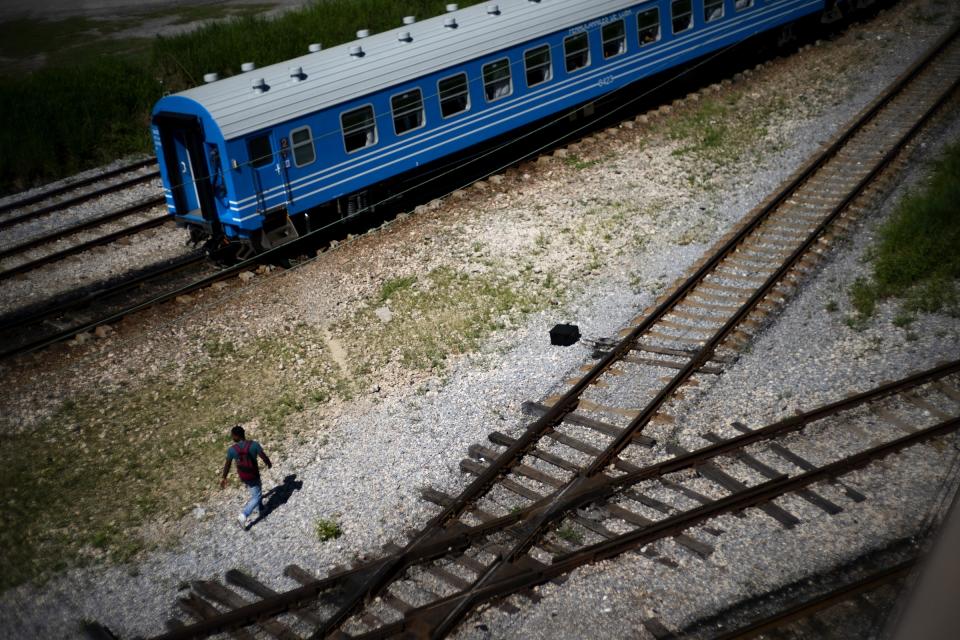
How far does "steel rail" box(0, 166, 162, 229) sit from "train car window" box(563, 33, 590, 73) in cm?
949

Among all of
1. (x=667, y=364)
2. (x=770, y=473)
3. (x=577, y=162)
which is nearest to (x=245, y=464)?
A: (x=667, y=364)

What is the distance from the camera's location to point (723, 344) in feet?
41.0

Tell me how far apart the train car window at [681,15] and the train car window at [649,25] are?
1.73 feet

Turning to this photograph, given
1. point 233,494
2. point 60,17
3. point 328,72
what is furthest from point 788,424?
point 60,17

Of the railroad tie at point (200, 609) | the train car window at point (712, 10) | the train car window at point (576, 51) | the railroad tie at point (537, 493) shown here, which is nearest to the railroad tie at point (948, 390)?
the railroad tie at point (537, 493)

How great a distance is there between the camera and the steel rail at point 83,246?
16.6m

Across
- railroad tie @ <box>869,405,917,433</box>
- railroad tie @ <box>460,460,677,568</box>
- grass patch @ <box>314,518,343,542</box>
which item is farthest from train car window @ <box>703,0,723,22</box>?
grass patch @ <box>314,518,343,542</box>

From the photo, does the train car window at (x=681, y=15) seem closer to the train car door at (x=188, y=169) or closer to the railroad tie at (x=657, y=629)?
the train car door at (x=188, y=169)

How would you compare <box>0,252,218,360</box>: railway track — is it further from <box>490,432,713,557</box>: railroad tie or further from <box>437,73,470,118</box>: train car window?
<box>490,432,713,557</box>: railroad tie

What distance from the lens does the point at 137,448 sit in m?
12.0

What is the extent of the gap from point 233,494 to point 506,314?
5137 millimetres

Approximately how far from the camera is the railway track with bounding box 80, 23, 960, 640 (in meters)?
8.84

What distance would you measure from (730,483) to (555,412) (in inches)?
92.5

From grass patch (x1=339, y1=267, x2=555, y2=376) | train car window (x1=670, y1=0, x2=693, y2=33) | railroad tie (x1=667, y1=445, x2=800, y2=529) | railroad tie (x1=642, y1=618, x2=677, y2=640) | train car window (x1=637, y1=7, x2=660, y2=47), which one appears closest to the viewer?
railroad tie (x1=642, y1=618, x2=677, y2=640)
